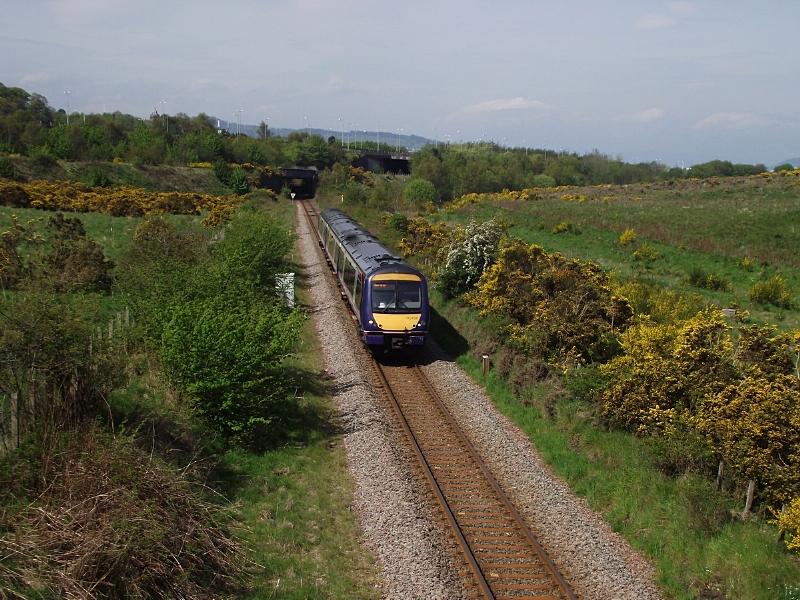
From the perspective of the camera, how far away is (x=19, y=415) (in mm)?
9000

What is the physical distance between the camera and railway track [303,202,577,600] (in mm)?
9609

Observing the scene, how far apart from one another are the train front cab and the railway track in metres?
1.96

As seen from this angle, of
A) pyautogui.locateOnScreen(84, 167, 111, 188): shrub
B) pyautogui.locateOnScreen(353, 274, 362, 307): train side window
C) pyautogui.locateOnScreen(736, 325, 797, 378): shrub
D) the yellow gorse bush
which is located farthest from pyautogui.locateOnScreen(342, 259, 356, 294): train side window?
pyautogui.locateOnScreen(84, 167, 111, 188): shrub

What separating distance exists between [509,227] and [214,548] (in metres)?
43.2

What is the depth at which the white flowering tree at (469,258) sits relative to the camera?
2398 cm

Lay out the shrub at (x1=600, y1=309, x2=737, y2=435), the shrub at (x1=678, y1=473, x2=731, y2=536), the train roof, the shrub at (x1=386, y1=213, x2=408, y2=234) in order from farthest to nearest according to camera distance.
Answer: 1. the shrub at (x1=386, y1=213, x2=408, y2=234)
2. the train roof
3. the shrub at (x1=600, y1=309, x2=737, y2=435)
4. the shrub at (x1=678, y1=473, x2=731, y2=536)

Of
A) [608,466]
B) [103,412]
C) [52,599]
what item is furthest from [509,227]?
[52,599]

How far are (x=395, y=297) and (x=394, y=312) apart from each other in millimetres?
460

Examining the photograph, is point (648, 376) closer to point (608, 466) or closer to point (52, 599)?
point (608, 466)

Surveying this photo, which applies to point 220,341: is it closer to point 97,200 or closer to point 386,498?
point 386,498

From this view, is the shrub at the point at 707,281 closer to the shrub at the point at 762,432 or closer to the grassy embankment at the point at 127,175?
the shrub at the point at 762,432

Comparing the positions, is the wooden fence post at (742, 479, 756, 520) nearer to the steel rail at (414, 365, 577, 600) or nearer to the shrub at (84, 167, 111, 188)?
the steel rail at (414, 365, 577, 600)

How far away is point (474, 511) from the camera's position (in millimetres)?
11609

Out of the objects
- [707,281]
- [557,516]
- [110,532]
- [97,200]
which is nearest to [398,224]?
[707,281]
